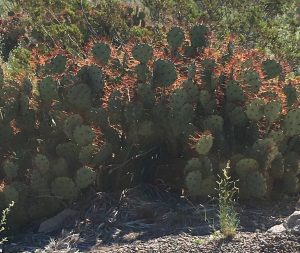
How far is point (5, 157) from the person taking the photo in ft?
20.3

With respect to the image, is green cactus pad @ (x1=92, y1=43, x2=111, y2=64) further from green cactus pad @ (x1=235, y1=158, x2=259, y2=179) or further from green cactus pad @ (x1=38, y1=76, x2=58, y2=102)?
green cactus pad @ (x1=235, y1=158, x2=259, y2=179)

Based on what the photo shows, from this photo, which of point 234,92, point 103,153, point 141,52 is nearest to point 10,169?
point 103,153

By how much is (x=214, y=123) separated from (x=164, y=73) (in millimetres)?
582

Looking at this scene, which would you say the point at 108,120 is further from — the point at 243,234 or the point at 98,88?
the point at 243,234

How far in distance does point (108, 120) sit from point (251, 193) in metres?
1.32

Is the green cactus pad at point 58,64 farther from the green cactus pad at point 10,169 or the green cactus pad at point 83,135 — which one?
the green cactus pad at point 10,169

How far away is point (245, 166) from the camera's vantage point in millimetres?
Result: 5758

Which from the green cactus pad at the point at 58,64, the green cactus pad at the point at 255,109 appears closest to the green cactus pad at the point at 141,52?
the green cactus pad at the point at 58,64

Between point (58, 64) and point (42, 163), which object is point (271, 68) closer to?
point (58, 64)

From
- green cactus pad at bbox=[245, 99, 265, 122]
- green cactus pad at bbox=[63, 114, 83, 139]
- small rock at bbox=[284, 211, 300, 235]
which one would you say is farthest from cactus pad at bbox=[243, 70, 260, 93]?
green cactus pad at bbox=[63, 114, 83, 139]

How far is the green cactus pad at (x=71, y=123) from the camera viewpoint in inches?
226

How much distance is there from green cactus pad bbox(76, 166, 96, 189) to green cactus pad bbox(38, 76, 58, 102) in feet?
2.35

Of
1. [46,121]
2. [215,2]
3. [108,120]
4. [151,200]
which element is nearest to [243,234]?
[151,200]

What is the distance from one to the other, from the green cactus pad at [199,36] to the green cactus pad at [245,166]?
1251 millimetres
